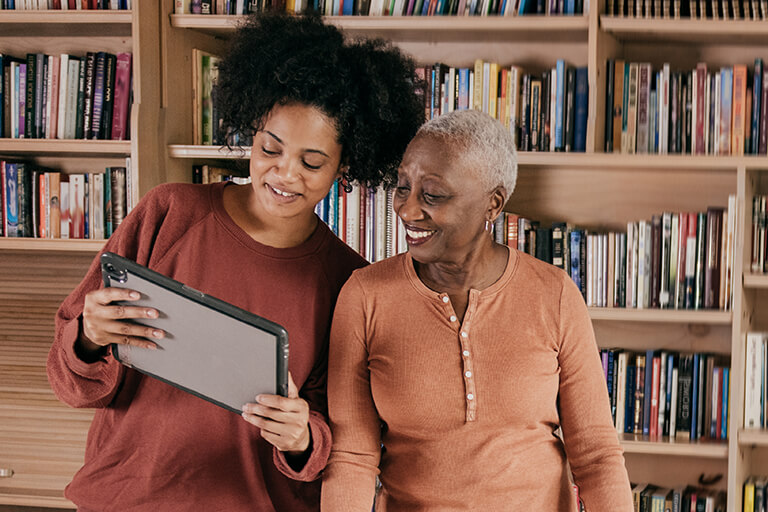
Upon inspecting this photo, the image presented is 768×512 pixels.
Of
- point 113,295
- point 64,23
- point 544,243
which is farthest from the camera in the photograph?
point 64,23

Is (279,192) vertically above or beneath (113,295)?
above

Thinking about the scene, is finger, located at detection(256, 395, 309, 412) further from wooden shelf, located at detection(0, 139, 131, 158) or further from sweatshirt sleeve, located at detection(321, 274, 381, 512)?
wooden shelf, located at detection(0, 139, 131, 158)

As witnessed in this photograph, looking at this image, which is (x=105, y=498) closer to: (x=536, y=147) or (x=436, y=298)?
(x=436, y=298)

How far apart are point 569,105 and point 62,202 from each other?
154cm

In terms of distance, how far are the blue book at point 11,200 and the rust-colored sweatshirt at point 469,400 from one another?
1552 mm

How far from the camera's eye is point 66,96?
249 centimetres

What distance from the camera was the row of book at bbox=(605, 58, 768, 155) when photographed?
2.26 metres

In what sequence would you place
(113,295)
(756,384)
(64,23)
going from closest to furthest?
(113,295) < (756,384) < (64,23)

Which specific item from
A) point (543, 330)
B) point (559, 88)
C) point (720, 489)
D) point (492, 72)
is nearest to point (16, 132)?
point (492, 72)

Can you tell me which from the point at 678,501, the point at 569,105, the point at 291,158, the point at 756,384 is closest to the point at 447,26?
the point at 569,105

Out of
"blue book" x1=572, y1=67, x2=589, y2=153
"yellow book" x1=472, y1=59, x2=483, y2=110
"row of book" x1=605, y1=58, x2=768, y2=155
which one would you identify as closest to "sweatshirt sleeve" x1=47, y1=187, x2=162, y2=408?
"yellow book" x1=472, y1=59, x2=483, y2=110

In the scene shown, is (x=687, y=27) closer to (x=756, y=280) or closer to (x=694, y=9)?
(x=694, y=9)

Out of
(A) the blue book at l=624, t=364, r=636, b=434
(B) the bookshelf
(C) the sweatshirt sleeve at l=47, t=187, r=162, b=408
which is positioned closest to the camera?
(C) the sweatshirt sleeve at l=47, t=187, r=162, b=408

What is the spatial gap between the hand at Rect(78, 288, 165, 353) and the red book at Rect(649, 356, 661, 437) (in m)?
1.60
